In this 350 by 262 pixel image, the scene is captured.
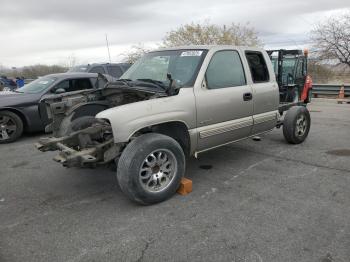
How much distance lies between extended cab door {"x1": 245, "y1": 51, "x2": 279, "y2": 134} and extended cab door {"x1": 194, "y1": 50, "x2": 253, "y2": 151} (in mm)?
192

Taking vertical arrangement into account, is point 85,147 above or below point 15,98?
below

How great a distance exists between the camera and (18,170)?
543cm

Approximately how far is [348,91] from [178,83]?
1496 centimetres

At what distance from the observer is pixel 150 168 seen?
386cm

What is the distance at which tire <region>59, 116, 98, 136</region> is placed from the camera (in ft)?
15.5

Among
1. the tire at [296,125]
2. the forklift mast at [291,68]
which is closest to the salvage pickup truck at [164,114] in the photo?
the tire at [296,125]

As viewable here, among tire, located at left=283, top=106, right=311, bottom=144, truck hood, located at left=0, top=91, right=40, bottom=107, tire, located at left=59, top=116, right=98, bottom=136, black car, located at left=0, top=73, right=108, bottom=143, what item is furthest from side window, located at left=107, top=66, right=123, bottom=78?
tire, located at left=59, top=116, right=98, bottom=136

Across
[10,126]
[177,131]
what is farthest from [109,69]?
[177,131]

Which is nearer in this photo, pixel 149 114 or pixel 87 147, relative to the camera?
pixel 149 114

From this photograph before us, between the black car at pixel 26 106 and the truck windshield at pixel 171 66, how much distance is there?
257cm

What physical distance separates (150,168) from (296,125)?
3737 mm

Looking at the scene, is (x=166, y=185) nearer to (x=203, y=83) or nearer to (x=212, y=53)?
(x=203, y=83)

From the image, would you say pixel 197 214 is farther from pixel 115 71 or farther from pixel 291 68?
pixel 291 68

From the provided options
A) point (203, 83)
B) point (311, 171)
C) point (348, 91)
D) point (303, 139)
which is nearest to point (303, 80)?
point (348, 91)
